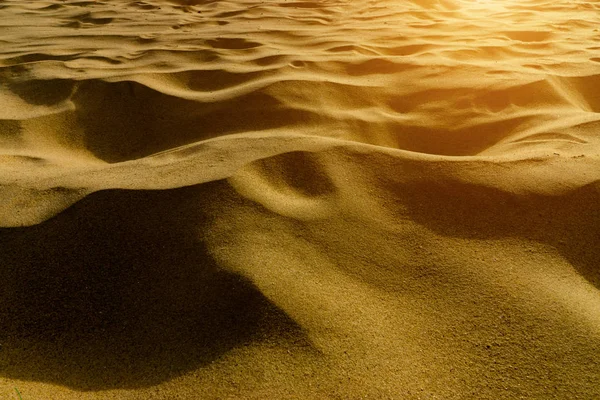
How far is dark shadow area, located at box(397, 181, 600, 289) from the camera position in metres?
1.01

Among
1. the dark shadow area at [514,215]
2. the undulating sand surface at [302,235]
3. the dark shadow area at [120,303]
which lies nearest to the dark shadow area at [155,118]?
the undulating sand surface at [302,235]

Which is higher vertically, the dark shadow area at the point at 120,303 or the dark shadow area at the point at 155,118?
the dark shadow area at the point at 155,118

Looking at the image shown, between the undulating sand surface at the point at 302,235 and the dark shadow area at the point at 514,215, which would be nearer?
the undulating sand surface at the point at 302,235

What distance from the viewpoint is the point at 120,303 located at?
0.88 m

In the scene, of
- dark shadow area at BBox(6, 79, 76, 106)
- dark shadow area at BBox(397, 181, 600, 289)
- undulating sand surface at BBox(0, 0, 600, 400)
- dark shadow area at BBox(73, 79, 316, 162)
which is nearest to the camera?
undulating sand surface at BBox(0, 0, 600, 400)

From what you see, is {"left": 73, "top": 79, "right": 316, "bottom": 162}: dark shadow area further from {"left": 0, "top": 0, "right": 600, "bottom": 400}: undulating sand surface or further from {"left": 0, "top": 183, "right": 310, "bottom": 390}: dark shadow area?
{"left": 0, "top": 183, "right": 310, "bottom": 390}: dark shadow area

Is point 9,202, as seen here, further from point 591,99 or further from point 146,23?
point 146,23

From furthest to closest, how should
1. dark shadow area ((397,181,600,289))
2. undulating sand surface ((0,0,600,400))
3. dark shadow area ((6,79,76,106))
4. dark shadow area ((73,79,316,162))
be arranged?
1. dark shadow area ((6,79,76,106))
2. dark shadow area ((73,79,316,162))
3. dark shadow area ((397,181,600,289))
4. undulating sand surface ((0,0,600,400))

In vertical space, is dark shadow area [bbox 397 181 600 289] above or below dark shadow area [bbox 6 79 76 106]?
below

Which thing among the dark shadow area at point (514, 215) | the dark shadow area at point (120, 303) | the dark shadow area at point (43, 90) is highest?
the dark shadow area at point (43, 90)

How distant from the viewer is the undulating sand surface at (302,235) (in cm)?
76

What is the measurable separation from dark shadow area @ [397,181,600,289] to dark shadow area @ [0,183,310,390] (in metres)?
0.51

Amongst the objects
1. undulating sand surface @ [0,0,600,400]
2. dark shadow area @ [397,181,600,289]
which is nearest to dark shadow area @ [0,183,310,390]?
undulating sand surface @ [0,0,600,400]

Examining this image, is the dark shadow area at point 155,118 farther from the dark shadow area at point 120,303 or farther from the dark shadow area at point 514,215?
the dark shadow area at point 514,215
